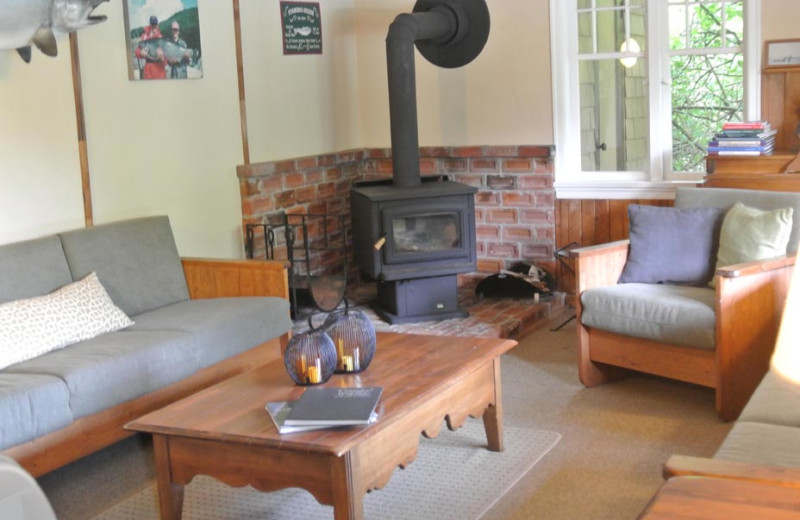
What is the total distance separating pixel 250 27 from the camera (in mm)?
5805

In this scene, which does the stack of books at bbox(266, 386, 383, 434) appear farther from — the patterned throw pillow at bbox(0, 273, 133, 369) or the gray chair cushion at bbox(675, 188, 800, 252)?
the gray chair cushion at bbox(675, 188, 800, 252)

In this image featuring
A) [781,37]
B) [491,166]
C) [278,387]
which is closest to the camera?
[278,387]

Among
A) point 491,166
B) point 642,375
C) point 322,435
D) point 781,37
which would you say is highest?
point 781,37

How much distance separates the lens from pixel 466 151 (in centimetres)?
638

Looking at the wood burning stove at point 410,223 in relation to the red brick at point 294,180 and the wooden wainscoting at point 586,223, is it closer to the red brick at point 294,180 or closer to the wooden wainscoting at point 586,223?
the red brick at point 294,180

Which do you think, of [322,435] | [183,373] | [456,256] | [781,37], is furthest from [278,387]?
[781,37]

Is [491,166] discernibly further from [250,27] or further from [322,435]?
[322,435]

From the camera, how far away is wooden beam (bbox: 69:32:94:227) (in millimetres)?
4633

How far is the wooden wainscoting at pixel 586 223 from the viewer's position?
593 centimetres

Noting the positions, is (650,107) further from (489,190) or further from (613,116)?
(489,190)

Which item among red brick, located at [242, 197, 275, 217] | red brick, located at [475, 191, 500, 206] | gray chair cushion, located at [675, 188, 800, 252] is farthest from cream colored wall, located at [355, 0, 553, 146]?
gray chair cushion, located at [675, 188, 800, 252]

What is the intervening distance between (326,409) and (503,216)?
139 inches

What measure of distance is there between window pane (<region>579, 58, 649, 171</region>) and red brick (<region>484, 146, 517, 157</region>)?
0.42 meters

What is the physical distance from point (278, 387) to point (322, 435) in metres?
0.53
